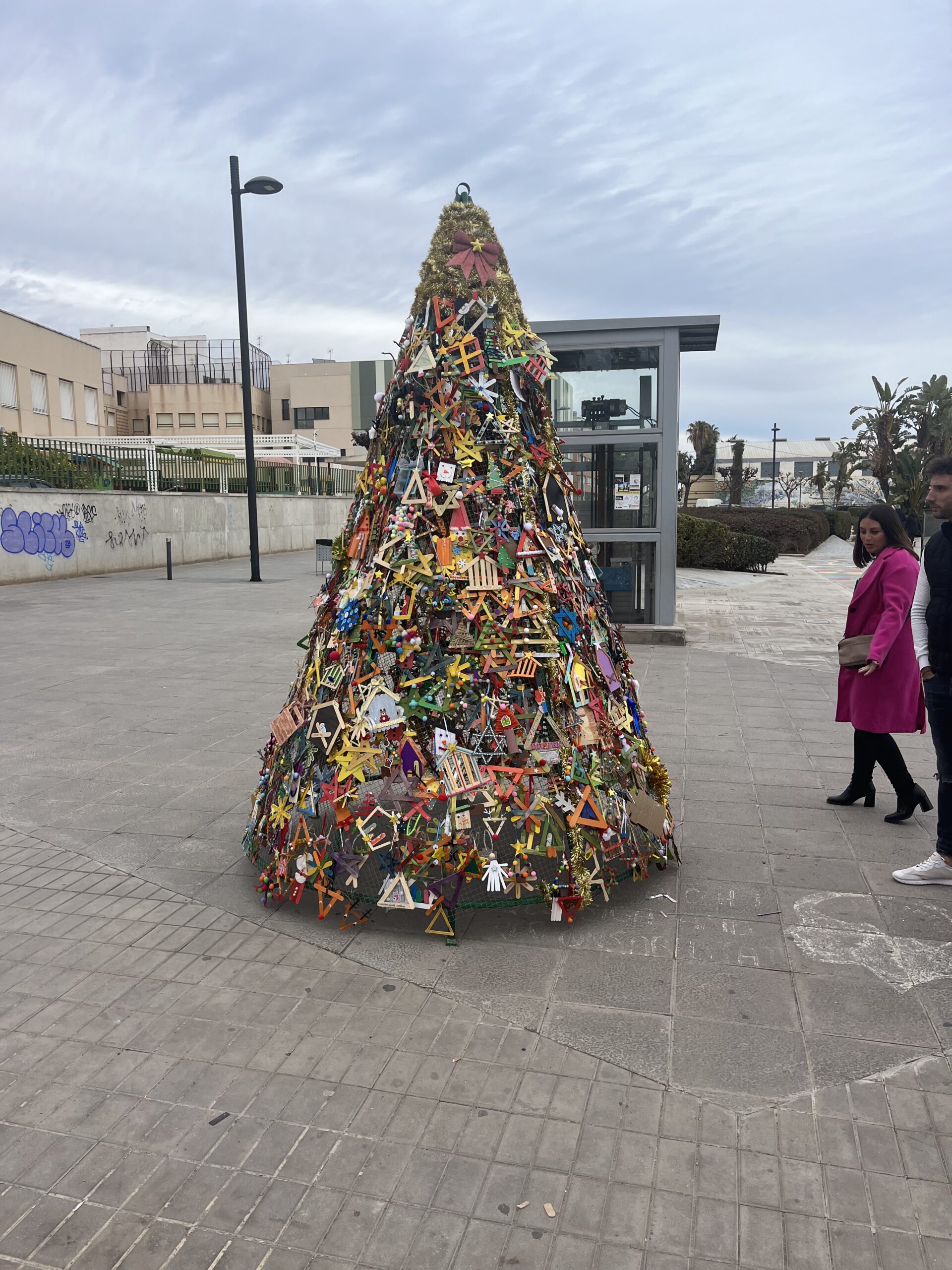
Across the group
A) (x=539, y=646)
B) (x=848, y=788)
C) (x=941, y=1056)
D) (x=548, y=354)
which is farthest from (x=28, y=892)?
(x=848, y=788)

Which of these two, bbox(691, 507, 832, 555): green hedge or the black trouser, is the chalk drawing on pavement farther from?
bbox(691, 507, 832, 555): green hedge

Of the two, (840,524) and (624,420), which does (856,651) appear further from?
(840,524)

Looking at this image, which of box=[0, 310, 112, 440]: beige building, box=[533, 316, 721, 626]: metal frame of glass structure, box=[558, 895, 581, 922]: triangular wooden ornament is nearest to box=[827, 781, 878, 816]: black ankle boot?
box=[558, 895, 581, 922]: triangular wooden ornament

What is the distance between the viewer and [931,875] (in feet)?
13.9

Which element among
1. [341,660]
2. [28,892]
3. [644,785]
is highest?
[341,660]

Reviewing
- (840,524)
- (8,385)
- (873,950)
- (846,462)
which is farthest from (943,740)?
(846,462)

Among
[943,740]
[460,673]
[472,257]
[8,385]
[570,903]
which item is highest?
[8,385]

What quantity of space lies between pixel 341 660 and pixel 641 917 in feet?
5.63

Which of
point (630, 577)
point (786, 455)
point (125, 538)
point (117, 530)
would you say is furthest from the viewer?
point (786, 455)

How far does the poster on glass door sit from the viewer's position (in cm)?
A: 1135

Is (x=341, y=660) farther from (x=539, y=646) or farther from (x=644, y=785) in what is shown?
(x=644, y=785)

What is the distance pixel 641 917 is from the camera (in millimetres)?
3938

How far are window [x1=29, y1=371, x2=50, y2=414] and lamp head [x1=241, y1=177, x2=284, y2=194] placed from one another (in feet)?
77.3

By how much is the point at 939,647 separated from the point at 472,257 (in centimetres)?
271
